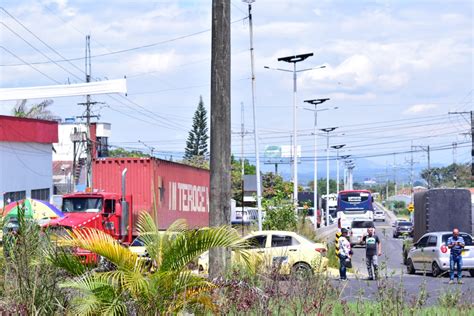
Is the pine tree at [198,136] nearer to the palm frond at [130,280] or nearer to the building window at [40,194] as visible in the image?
the building window at [40,194]

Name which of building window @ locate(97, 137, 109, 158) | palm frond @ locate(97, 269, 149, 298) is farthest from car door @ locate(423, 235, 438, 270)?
building window @ locate(97, 137, 109, 158)

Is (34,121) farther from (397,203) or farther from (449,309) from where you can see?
(397,203)

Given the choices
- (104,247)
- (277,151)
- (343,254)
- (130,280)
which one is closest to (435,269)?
(343,254)

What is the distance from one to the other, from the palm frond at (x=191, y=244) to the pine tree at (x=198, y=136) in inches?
4116

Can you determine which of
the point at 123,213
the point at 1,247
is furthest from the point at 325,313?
the point at 123,213

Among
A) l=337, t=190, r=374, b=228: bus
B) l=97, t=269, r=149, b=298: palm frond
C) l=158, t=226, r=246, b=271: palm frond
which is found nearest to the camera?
l=97, t=269, r=149, b=298: palm frond

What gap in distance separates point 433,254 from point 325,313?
2051 cm

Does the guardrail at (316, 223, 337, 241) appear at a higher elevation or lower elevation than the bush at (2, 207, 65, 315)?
lower

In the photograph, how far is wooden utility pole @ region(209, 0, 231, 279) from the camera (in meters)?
12.0

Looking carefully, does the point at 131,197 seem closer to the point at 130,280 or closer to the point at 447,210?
the point at 447,210

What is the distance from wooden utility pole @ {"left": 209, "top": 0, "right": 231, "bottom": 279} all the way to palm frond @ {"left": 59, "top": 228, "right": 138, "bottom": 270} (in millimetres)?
2447

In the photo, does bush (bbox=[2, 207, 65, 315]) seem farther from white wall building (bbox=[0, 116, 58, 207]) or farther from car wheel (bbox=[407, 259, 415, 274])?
white wall building (bbox=[0, 116, 58, 207])

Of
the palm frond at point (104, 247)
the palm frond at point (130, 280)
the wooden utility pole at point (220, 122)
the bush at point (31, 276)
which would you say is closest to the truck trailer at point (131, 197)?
the wooden utility pole at point (220, 122)

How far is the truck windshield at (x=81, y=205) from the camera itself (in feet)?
A: 85.0
